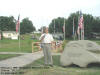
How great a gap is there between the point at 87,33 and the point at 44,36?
81.4 metres

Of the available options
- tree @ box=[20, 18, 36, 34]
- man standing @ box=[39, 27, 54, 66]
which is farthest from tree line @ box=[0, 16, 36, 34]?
man standing @ box=[39, 27, 54, 66]

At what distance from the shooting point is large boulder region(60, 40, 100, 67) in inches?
394

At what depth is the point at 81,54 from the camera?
10.2 meters

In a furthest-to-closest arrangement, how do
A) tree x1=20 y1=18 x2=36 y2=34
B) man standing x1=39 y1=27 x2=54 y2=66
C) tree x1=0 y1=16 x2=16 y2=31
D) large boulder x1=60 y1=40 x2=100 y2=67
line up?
tree x1=20 y1=18 x2=36 y2=34 → tree x1=0 y1=16 x2=16 y2=31 → man standing x1=39 y1=27 x2=54 y2=66 → large boulder x1=60 y1=40 x2=100 y2=67

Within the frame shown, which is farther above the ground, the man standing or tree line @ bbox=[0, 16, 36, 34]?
Result: tree line @ bbox=[0, 16, 36, 34]

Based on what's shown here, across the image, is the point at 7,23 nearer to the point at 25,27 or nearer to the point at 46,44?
the point at 25,27

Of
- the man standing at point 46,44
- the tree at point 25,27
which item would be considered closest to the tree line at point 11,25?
the tree at point 25,27

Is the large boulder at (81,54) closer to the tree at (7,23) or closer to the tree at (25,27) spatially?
the tree at (7,23)

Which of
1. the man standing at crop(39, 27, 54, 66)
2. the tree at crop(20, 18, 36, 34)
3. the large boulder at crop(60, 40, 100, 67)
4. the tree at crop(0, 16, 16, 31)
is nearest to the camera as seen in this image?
the large boulder at crop(60, 40, 100, 67)

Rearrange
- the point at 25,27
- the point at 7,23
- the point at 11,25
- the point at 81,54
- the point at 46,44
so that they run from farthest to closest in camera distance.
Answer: the point at 25,27
the point at 11,25
the point at 7,23
the point at 46,44
the point at 81,54

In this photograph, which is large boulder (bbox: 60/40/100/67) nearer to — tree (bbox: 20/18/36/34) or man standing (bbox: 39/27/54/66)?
man standing (bbox: 39/27/54/66)

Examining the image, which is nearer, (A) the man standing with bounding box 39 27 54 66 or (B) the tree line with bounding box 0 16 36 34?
(A) the man standing with bounding box 39 27 54 66

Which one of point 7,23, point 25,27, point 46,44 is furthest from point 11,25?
point 46,44

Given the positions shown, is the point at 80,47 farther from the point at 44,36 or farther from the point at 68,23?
the point at 68,23
